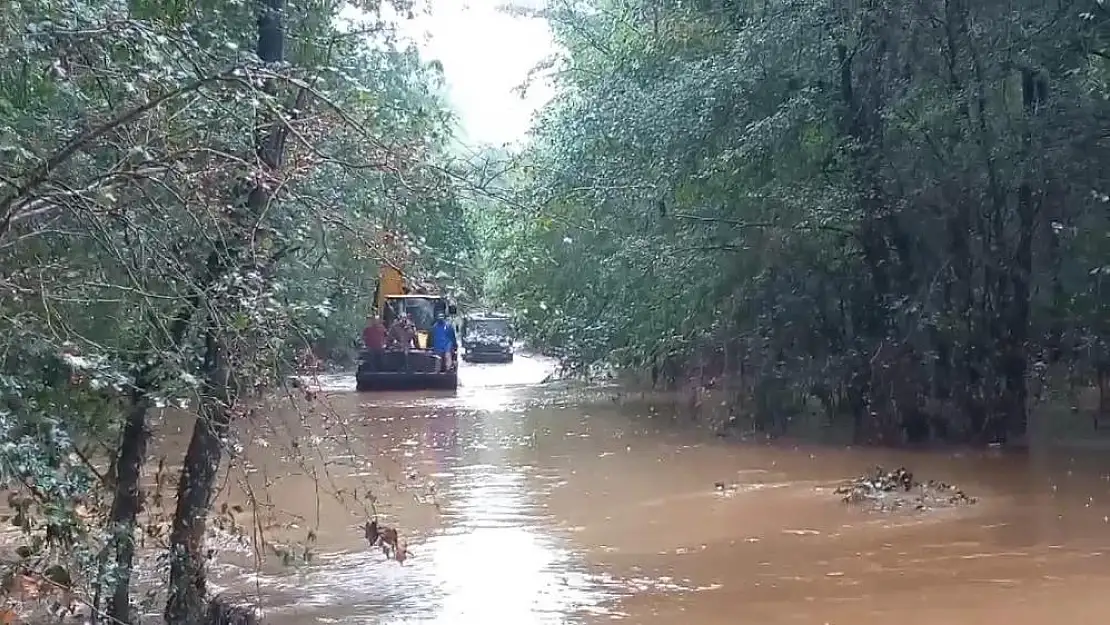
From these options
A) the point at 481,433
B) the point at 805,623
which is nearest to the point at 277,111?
the point at 805,623

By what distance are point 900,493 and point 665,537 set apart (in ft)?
9.98

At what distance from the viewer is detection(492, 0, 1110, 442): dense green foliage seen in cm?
1642

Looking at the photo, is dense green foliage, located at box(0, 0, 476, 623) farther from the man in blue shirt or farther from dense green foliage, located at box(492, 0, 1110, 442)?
the man in blue shirt

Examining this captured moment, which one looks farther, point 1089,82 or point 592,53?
point 592,53

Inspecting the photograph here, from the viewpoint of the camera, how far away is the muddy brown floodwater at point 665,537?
892 cm

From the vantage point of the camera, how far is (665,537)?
11.9 meters

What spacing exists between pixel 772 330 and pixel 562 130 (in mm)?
6473

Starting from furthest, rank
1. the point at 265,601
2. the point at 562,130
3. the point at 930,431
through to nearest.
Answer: the point at 562,130, the point at 930,431, the point at 265,601

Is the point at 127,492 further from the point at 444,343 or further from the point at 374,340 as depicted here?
the point at 444,343

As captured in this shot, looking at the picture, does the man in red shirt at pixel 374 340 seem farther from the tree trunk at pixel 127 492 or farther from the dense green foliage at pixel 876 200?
the tree trunk at pixel 127 492

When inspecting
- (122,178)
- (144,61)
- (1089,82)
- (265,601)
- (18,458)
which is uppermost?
(1089,82)

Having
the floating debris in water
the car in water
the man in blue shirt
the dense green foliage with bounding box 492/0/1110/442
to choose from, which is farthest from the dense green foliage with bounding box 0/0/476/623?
the car in water

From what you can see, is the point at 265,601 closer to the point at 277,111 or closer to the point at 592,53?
the point at 277,111

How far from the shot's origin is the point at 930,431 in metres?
18.2
